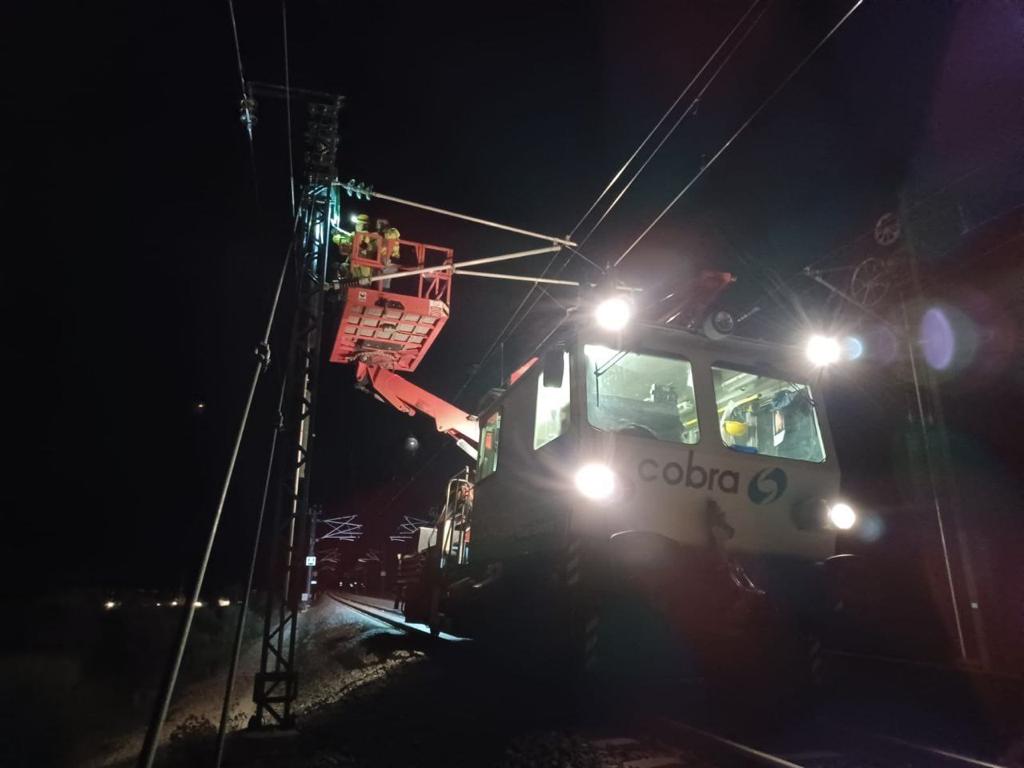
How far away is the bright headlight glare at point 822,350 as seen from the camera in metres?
6.22

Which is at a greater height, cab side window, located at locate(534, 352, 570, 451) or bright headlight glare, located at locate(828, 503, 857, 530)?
cab side window, located at locate(534, 352, 570, 451)

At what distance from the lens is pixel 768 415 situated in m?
6.33

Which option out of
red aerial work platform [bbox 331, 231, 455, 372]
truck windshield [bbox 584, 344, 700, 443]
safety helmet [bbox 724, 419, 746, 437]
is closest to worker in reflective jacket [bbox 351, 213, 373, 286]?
red aerial work platform [bbox 331, 231, 455, 372]

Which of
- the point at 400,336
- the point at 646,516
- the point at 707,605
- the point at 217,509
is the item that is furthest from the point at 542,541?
the point at 400,336

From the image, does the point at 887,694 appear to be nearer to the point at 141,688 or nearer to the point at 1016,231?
the point at 1016,231

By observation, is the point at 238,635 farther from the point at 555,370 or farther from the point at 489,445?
the point at 489,445

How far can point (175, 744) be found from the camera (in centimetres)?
834

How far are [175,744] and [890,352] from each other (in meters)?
12.8

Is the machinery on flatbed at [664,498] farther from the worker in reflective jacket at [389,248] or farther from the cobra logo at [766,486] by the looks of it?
the worker in reflective jacket at [389,248]

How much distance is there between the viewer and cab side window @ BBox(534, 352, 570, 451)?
600cm

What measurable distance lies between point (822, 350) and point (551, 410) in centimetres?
298

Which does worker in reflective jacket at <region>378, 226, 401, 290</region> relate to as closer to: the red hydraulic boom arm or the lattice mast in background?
the lattice mast in background

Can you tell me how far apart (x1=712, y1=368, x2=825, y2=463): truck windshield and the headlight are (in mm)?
1523

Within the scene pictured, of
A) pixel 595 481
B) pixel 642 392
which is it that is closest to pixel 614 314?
pixel 642 392
